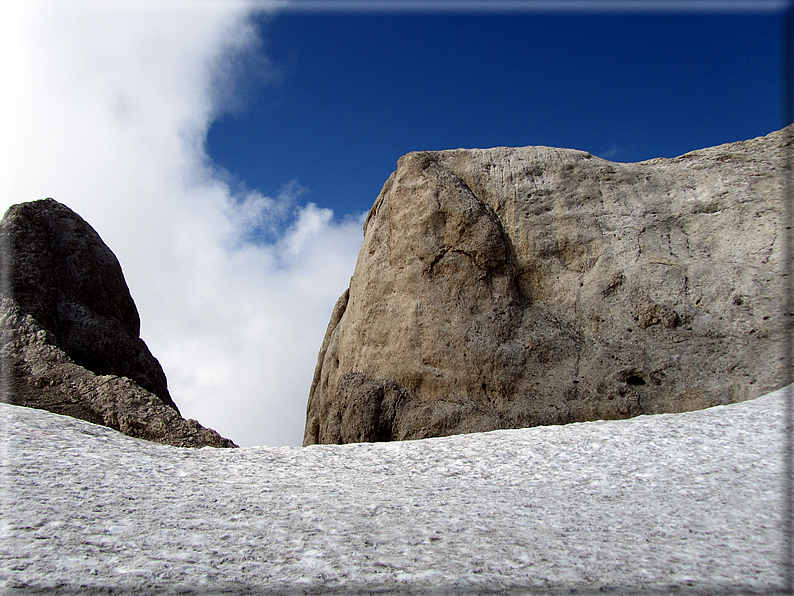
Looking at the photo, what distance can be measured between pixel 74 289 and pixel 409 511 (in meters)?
6.06

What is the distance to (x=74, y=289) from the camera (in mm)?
7602

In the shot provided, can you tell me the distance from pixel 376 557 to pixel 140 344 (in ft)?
21.6

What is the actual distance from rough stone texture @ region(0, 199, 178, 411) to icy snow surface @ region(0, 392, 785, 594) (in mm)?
2003

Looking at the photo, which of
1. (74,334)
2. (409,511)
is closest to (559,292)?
(409,511)

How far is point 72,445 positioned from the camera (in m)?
4.66

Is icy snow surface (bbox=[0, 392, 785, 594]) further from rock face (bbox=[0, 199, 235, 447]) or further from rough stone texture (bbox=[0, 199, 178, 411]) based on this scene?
rough stone texture (bbox=[0, 199, 178, 411])

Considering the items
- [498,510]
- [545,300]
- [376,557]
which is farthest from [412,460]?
[545,300]

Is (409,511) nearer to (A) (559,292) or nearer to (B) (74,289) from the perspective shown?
(A) (559,292)

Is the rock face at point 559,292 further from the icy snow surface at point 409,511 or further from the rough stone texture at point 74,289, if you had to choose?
the rough stone texture at point 74,289

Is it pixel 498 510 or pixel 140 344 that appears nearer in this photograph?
pixel 498 510

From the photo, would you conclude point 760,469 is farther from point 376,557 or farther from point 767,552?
point 376,557

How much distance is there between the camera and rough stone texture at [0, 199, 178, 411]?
22.5 feet

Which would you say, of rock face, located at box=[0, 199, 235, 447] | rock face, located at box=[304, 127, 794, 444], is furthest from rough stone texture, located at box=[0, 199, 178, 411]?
rock face, located at box=[304, 127, 794, 444]

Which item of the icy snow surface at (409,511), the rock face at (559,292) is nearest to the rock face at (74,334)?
the icy snow surface at (409,511)
